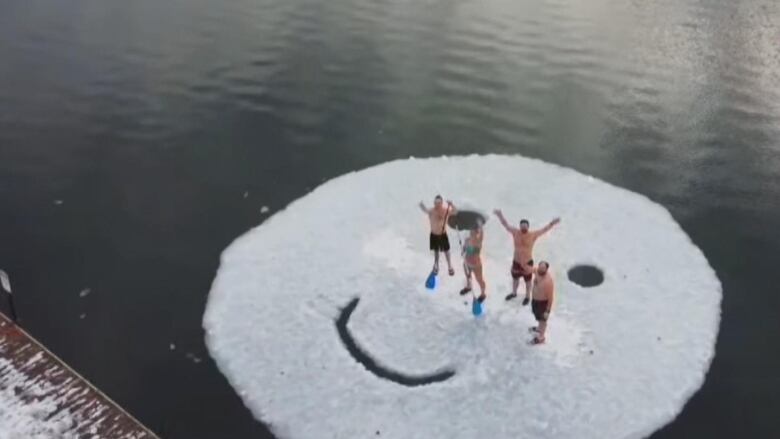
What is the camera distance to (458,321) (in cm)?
A: 1684

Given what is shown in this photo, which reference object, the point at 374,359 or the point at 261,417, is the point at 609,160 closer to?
the point at 374,359

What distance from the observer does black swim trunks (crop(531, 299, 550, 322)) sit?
51.7ft

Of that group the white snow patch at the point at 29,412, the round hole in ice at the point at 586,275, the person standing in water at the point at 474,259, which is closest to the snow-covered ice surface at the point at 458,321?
the round hole in ice at the point at 586,275

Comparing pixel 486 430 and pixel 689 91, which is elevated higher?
pixel 689 91

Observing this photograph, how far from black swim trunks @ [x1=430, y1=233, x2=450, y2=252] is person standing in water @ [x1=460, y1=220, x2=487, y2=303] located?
73 cm

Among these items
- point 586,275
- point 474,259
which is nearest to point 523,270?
point 474,259

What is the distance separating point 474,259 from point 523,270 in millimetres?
1095

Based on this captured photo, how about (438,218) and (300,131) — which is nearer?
(438,218)

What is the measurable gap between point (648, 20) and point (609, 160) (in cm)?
1331

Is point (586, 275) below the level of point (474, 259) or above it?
below

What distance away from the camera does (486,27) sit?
1329 inches

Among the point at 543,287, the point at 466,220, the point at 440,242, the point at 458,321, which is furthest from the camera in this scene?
the point at 466,220

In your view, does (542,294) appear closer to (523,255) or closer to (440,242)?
(523,255)

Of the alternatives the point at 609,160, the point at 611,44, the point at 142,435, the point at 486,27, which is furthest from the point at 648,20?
the point at 142,435
